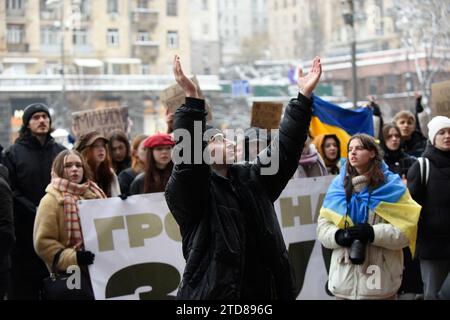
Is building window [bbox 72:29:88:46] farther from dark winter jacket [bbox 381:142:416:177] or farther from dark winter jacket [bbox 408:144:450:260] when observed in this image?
dark winter jacket [bbox 408:144:450:260]

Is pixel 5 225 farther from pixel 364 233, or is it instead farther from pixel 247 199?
pixel 364 233

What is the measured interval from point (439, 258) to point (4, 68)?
37.5 m

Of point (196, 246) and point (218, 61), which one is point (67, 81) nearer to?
point (218, 61)

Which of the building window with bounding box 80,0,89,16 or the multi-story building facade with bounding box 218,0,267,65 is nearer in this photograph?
the building window with bounding box 80,0,89,16

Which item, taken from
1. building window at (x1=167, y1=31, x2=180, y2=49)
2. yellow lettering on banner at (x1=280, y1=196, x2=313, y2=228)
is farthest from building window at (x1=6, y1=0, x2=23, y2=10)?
yellow lettering on banner at (x1=280, y1=196, x2=313, y2=228)

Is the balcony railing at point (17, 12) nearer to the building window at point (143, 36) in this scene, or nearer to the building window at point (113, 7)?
the building window at point (113, 7)

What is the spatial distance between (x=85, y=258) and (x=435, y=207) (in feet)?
8.57

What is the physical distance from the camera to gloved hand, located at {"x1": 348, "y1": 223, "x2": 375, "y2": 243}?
20.1 ft

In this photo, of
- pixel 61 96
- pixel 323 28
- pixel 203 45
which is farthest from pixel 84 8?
pixel 203 45

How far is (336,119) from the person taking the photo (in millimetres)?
9570

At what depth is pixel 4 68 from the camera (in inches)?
1645

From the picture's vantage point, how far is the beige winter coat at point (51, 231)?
6.17 metres

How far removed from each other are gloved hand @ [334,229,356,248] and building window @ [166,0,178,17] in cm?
4362

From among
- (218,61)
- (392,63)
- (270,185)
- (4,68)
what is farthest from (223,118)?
(270,185)
